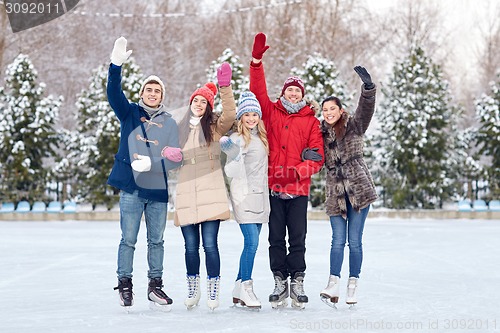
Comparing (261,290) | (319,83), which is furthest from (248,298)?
(319,83)

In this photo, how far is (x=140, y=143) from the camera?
538cm

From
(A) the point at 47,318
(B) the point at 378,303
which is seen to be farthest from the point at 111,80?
(B) the point at 378,303

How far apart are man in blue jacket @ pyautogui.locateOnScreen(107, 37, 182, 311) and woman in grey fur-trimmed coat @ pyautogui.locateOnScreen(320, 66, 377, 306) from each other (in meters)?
1.20

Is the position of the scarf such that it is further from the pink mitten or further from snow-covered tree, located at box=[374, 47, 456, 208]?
snow-covered tree, located at box=[374, 47, 456, 208]

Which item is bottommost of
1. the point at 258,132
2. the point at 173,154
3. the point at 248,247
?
the point at 248,247

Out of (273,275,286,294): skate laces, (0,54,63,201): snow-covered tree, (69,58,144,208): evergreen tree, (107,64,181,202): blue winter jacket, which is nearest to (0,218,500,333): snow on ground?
(273,275,286,294): skate laces

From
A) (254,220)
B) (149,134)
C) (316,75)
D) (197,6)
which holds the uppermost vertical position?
(197,6)

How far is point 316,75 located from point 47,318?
15457mm

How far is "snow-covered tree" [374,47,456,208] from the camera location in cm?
2009

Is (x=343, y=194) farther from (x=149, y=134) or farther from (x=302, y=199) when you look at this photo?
(x=149, y=134)

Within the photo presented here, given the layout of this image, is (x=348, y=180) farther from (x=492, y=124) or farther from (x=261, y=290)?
(x=492, y=124)

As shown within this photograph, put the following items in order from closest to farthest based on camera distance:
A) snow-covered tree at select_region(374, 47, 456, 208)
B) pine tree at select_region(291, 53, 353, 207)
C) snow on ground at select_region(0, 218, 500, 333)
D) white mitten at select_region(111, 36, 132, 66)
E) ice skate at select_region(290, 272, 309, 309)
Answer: snow on ground at select_region(0, 218, 500, 333), white mitten at select_region(111, 36, 132, 66), ice skate at select_region(290, 272, 309, 309), pine tree at select_region(291, 53, 353, 207), snow-covered tree at select_region(374, 47, 456, 208)

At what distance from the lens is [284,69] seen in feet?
108

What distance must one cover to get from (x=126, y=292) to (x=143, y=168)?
913 millimetres
